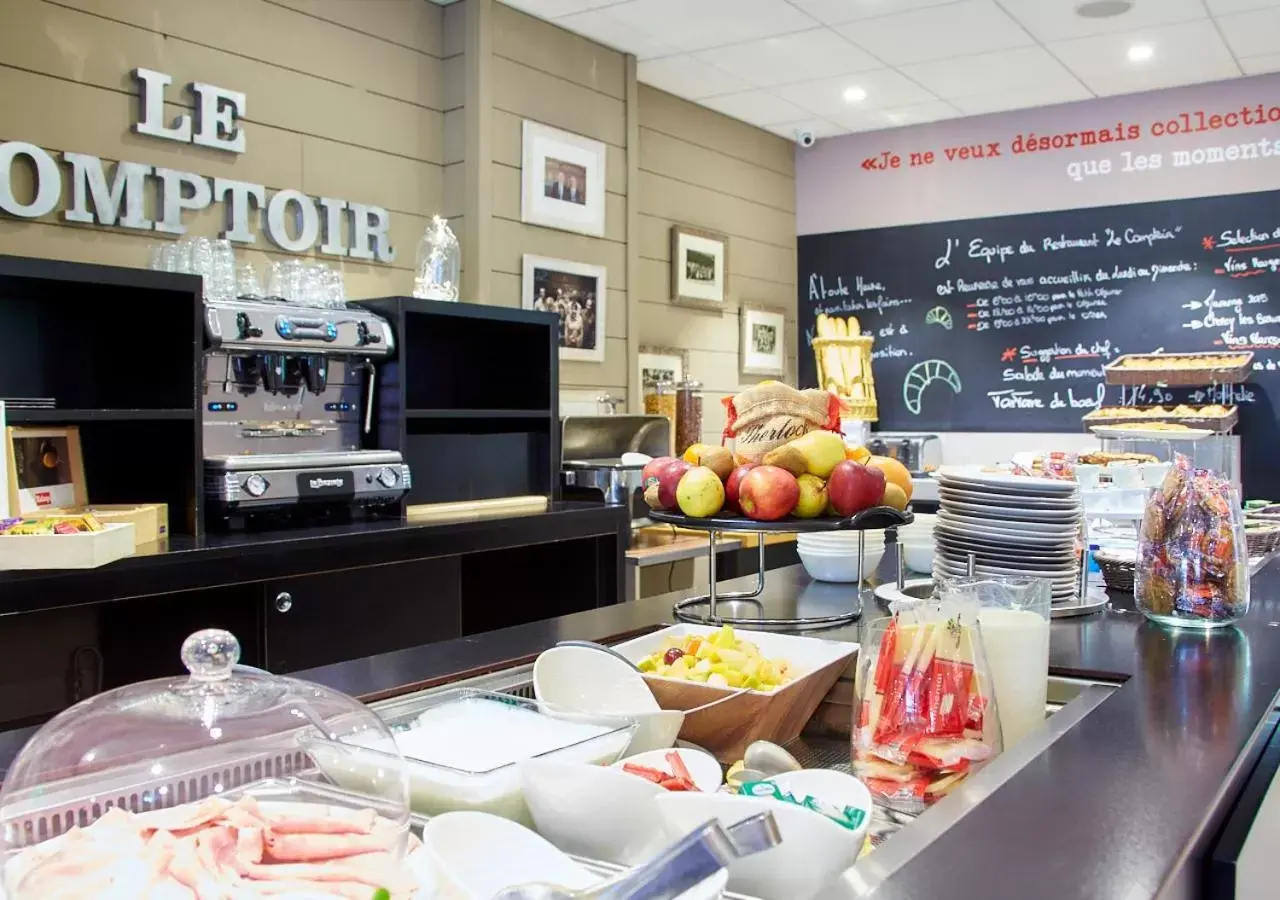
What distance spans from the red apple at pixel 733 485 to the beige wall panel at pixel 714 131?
4381mm

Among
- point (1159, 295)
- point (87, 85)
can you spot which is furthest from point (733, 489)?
point (1159, 295)

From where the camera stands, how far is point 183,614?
114 inches

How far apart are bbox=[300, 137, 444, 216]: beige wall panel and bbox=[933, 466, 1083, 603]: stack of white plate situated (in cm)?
301

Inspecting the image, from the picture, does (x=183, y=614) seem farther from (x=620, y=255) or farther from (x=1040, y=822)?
(x=620, y=255)

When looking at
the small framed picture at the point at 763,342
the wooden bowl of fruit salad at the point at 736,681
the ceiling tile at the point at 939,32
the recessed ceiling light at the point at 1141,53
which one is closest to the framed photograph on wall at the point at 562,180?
the ceiling tile at the point at 939,32

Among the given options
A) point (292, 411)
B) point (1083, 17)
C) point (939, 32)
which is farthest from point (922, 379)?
point (292, 411)

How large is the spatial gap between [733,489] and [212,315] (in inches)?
77.2

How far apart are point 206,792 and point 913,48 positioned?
517 cm

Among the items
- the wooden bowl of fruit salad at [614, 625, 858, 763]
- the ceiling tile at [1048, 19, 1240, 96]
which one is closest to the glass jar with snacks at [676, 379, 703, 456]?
the ceiling tile at [1048, 19, 1240, 96]

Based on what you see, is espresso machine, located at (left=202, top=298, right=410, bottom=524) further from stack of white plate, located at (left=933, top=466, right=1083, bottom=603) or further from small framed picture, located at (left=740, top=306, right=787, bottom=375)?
small framed picture, located at (left=740, top=306, right=787, bottom=375)

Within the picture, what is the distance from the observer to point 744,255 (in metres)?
6.65

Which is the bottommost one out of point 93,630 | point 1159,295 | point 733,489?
point 93,630

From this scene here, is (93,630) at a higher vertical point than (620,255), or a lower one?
lower

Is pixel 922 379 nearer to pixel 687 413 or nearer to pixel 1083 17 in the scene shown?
pixel 687 413
